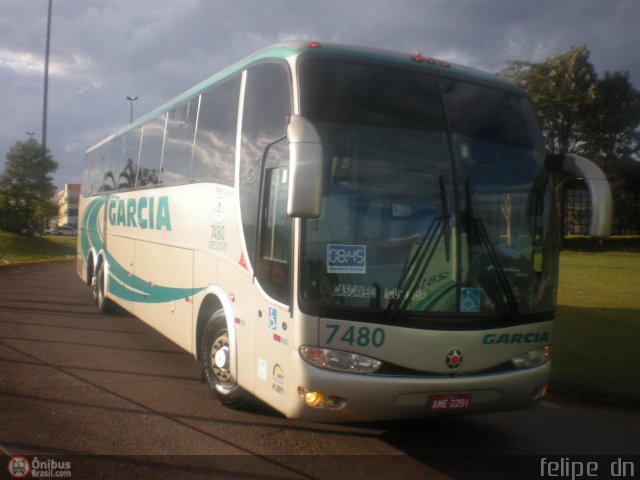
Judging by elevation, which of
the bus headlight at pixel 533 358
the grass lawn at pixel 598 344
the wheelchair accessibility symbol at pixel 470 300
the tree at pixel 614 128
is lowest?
the grass lawn at pixel 598 344

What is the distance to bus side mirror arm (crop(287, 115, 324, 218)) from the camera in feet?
14.5

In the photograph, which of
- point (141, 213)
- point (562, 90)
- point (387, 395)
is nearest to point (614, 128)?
point (562, 90)

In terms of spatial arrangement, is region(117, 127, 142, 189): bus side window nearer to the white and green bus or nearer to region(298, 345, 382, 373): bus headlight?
the white and green bus

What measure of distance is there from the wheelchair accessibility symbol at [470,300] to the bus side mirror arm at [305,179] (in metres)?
1.50

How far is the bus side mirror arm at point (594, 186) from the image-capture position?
18.0 feet

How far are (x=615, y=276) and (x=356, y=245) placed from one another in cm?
2221

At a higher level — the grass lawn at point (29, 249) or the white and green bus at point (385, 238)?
the white and green bus at point (385, 238)

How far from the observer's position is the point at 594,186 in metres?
5.64

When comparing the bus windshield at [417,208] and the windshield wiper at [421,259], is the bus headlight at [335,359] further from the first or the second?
the windshield wiper at [421,259]

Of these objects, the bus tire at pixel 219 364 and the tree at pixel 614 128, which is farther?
the tree at pixel 614 128

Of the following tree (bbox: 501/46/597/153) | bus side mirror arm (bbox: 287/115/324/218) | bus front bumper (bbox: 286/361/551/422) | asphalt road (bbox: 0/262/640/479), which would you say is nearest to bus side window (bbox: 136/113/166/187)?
asphalt road (bbox: 0/262/640/479)

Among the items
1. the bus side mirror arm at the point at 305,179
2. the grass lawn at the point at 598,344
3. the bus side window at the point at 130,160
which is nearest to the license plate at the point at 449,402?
the bus side mirror arm at the point at 305,179

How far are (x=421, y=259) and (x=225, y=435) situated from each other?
241cm

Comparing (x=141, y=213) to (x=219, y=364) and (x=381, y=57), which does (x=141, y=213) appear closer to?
(x=219, y=364)
